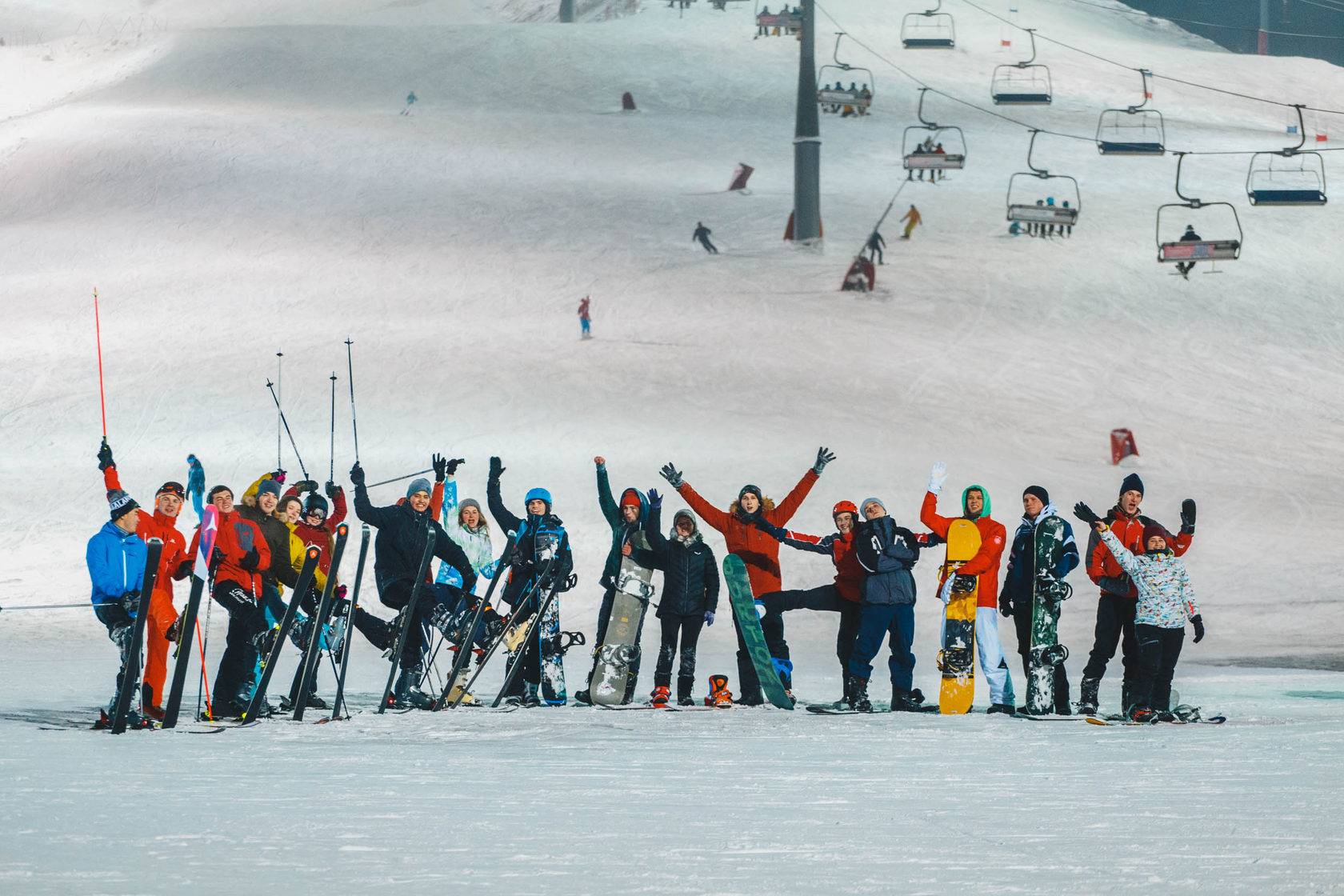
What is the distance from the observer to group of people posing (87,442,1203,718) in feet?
27.2

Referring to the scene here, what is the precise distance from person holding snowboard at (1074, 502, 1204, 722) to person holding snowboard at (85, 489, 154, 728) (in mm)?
4419

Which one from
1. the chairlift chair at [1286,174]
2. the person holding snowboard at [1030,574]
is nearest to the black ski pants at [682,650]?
the person holding snowboard at [1030,574]

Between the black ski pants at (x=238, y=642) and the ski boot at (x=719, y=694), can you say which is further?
the ski boot at (x=719, y=694)

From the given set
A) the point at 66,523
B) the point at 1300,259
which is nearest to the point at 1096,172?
the point at 1300,259

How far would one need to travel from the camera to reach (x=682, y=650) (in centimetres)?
934

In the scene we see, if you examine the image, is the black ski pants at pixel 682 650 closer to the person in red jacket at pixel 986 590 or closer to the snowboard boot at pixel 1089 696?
the person in red jacket at pixel 986 590

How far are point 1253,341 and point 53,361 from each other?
61.3 feet

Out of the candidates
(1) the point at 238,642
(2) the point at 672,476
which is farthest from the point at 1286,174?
(1) the point at 238,642

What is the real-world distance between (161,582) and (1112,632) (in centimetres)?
460

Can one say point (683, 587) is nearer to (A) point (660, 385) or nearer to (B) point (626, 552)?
(B) point (626, 552)

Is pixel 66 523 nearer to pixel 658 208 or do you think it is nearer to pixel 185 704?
pixel 185 704

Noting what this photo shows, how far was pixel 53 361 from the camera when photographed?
25.8m

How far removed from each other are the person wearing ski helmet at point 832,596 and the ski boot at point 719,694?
11.7 inches

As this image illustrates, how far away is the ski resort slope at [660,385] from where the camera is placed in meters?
5.61
